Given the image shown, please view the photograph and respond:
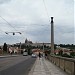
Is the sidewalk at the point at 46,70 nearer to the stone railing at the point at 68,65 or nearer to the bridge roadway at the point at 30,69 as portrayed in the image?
the bridge roadway at the point at 30,69

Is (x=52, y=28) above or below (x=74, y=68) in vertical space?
above

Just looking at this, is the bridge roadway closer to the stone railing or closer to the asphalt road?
the asphalt road

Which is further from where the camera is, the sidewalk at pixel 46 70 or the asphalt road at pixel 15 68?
the asphalt road at pixel 15 68

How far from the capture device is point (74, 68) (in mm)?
16359

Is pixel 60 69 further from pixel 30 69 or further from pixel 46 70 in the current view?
pixel 30 69

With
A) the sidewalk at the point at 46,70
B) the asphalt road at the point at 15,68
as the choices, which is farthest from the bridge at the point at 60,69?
the asphalt road at the point at 15,68

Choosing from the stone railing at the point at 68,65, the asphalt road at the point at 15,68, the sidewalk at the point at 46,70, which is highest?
the stone railing at the point at 68,65

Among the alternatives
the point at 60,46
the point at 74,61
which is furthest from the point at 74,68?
the point at 60,46

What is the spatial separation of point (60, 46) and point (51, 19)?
353ft

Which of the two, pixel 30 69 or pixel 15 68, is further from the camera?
pixel 15 68

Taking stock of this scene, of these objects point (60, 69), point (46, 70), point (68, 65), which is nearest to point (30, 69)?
point (46, 70)

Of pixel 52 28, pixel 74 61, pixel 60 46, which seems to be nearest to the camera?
pixel 74 61

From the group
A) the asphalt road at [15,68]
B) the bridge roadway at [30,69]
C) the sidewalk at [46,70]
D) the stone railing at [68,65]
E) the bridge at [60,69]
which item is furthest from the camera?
the asphalt road at [15,68]

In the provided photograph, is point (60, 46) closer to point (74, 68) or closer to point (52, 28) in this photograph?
point (52, 28)
